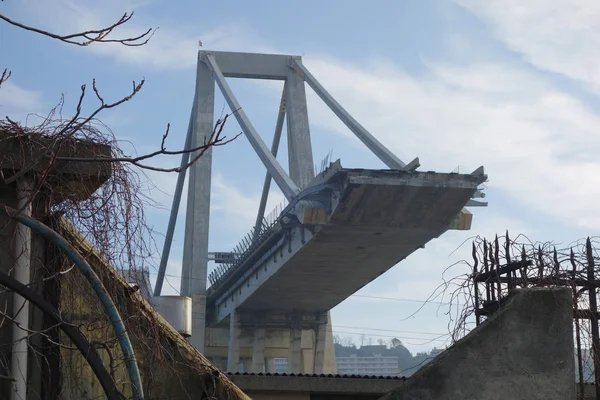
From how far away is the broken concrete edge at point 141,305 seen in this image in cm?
566

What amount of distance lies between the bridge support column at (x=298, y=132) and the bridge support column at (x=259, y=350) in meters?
7.79

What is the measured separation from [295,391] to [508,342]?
6049 millimetres

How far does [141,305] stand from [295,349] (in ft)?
158

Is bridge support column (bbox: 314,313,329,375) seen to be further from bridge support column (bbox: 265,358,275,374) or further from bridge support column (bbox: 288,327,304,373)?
bridge support column (bbox: 265,358,275,374)

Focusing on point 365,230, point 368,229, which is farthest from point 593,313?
point 365,230

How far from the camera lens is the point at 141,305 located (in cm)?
588

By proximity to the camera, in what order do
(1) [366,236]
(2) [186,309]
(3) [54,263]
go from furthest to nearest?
(1) [366,236]
(2) [186,309]
(3) [54,263]

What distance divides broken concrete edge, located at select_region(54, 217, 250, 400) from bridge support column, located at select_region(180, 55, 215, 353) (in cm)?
4224

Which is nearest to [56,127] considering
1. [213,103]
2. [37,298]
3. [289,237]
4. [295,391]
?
[37,298]

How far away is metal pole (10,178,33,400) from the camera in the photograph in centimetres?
550

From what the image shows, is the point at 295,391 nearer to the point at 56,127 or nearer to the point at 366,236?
the point at 56,127

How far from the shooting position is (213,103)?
53.2 metres

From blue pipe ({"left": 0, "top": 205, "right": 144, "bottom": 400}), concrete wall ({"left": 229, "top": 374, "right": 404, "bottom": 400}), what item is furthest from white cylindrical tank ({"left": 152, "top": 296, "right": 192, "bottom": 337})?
blue pipe ({"left": 0, "top": 205, "right": 144, "bottom": 400})

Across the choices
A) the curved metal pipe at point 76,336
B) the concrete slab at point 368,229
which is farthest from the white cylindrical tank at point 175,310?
the concrete slab at point 368,229
